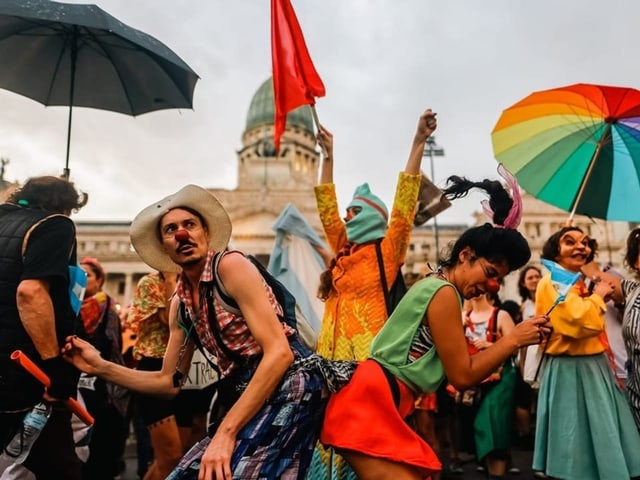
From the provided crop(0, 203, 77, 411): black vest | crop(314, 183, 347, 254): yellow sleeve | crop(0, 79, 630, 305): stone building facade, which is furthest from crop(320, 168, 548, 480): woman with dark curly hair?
crop(0, 79, 630, 305): stone building facade

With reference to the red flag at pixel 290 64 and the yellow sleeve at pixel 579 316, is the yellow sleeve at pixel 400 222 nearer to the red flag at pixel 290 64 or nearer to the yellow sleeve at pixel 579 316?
the red flag at pixel 290 64

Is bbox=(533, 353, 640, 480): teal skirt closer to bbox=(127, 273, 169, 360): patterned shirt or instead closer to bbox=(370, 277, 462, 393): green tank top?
bbox=(370, 277, 462, 393): green tank top

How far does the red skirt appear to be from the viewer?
1794mm

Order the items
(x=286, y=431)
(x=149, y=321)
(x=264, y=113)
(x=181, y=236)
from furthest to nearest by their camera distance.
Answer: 1. (x=264, y=113)
2. (x=149, y=321)
3. (x=181, y=236)
4. (x=286, y=431)

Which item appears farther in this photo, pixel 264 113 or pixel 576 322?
pixel 264 113

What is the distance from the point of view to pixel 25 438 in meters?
2.41

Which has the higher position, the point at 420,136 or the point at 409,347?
the point at 420,136

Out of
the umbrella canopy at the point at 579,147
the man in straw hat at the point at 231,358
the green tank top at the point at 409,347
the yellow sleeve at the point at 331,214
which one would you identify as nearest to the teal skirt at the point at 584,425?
the umbrella canopy at the point at 579,147

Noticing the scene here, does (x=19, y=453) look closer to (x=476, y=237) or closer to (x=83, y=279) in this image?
(x=83, y=279)

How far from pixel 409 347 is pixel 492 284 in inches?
17.1

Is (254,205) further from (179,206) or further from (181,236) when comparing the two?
(181,236)

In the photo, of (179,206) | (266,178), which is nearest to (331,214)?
(179,206)

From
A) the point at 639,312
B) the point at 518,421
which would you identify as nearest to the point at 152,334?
the point at 639,312

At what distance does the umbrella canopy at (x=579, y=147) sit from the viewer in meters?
4.21
